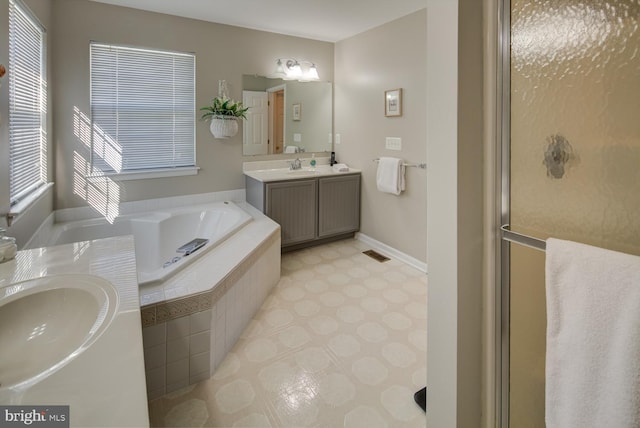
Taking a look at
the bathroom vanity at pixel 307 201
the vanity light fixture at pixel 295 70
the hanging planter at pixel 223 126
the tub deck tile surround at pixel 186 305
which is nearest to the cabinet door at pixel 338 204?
the bathroom vanity at pixel 307 201

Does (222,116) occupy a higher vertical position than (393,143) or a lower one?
higher

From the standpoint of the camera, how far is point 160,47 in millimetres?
3334

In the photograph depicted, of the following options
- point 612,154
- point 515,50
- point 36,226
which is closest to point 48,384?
point 612,154

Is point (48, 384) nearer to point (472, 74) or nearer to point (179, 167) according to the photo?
point (472, 74)

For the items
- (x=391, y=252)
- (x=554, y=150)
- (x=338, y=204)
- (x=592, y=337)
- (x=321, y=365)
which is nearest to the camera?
(x=592, y=337)

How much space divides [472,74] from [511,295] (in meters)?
0.74

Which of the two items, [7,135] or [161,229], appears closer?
[7,135]

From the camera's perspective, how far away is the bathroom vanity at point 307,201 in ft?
11.9

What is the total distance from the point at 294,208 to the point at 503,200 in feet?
8.92

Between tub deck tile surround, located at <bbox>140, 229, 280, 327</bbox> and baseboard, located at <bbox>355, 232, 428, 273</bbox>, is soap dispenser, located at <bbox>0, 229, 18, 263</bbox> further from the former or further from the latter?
baseboard, located at <bbox>355, 232, 428, 273</bbox>

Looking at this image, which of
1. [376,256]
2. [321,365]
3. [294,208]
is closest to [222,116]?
[294,208]

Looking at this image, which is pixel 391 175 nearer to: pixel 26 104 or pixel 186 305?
pixel 186 305

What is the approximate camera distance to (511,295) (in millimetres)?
1168

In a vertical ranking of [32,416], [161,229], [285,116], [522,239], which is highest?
[285,116]
